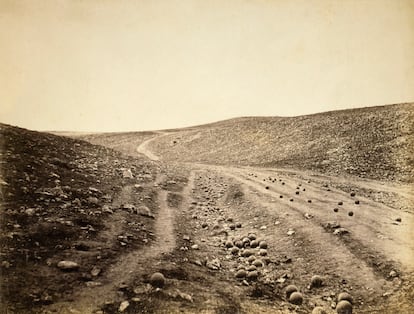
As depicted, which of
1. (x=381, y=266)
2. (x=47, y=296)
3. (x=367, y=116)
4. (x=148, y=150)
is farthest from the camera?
(x=148, y=150)

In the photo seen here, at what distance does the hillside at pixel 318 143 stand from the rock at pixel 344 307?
398cm

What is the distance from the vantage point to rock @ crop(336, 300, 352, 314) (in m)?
4.28

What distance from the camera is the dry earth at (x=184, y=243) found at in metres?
4.32

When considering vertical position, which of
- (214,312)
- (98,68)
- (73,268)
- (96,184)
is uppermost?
(98,68)

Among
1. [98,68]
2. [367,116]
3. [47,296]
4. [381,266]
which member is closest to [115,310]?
[47,296]

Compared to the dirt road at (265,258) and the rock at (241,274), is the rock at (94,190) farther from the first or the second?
the rock at (241,274)

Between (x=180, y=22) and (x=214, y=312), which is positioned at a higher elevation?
(x=180, y=22)

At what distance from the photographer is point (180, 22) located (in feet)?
24.2

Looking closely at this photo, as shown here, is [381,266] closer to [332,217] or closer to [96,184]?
[332,217]

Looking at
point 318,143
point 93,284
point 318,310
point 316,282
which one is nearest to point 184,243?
point 93,284

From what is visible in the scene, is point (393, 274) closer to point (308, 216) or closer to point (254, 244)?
point (254, 244)

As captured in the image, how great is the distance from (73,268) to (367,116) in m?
14.9

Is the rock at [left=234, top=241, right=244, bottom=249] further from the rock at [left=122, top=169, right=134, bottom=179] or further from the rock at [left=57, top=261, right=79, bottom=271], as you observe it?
the rock at [left=122, top=169, right=134, bottom=179]

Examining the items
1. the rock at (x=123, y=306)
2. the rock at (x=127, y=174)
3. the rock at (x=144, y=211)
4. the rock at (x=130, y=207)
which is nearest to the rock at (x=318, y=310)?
the rock at (x=123, y=306)
